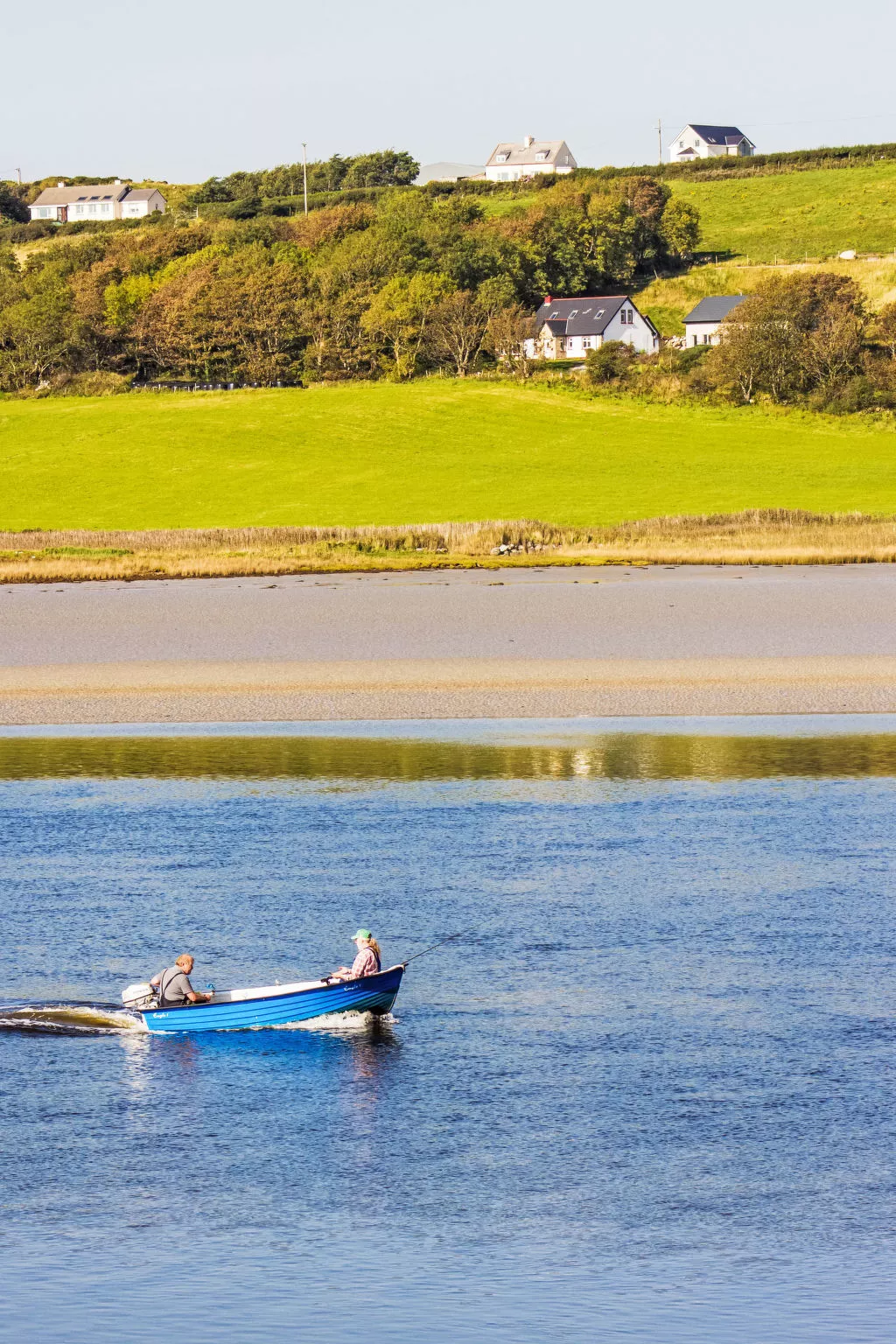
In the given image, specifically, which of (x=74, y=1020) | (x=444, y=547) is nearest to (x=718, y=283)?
(x=444, y=547)

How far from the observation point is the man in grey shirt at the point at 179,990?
17.4 meters

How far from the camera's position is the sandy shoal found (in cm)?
3659

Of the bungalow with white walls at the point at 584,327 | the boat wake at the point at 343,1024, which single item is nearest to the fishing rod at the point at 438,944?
the boat wake at the point at 343,1024

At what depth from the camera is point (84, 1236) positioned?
12875mm

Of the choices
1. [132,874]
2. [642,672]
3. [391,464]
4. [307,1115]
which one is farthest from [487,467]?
[307,1115]

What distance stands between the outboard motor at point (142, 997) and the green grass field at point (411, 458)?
5828 cm

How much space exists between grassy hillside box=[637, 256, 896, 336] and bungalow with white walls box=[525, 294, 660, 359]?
3696mm

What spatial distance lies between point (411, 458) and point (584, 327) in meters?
41.6

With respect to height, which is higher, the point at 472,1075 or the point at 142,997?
the point at 142,997

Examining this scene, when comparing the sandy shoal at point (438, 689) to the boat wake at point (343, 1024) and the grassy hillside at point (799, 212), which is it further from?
the grassy hillside at point (799, 212)

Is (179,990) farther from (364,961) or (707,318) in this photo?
(707,318)

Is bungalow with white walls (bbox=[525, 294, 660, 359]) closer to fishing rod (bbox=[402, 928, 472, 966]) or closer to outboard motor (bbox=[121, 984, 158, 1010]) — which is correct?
fishing rod (bbox=[402, 928, 472, 966])

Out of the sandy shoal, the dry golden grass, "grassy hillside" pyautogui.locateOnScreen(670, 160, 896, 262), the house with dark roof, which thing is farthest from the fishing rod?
"grassy hillside" pyautogui.locateOnScreen(670, 160, 896, 262)

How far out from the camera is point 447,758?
106 feet
